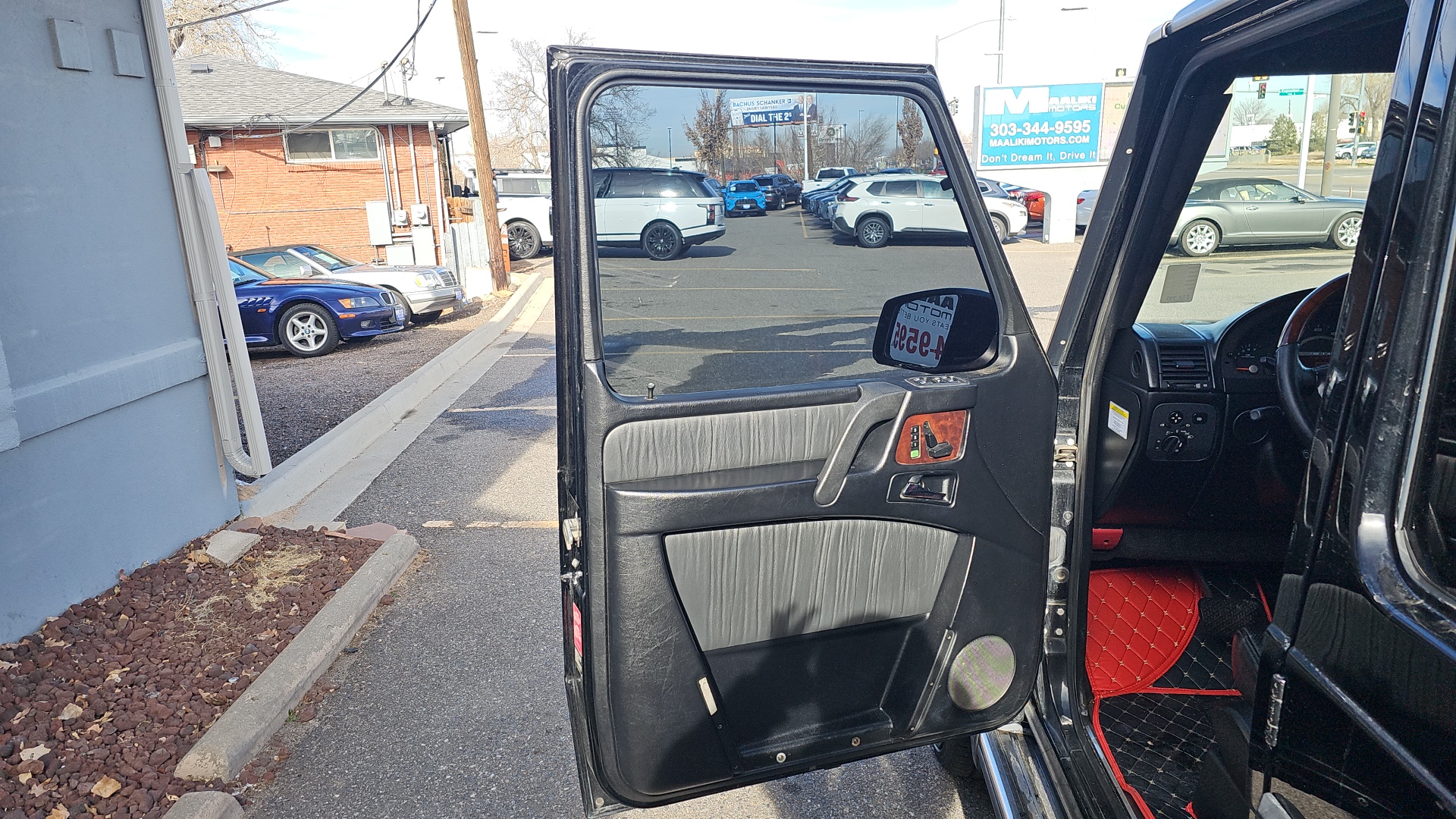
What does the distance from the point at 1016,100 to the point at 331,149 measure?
19080 millimetres

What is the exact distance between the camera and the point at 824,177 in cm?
199

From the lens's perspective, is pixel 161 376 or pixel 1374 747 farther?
pixel 161 376

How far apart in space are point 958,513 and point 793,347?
51 centimetres

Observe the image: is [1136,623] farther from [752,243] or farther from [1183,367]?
[752,243]

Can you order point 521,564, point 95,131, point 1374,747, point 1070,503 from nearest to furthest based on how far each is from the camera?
point 1374,747
point 1070,503
point 95,131
point 521,564

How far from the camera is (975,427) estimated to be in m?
1.99

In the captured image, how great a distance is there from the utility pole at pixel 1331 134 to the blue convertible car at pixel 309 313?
11.9m

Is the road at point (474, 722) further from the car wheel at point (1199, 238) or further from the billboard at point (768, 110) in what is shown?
the billboard at point (768, 110)

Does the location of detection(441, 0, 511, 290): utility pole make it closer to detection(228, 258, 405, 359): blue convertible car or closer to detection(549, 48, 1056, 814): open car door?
detection(228, 258, 405, 359): blue convertible car

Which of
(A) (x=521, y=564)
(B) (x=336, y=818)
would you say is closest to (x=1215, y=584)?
(B) (x=336, y=818)

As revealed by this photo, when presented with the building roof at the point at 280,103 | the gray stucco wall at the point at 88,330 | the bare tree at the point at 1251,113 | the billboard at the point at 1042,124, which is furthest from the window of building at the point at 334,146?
the bare tree at the point at 1251,113

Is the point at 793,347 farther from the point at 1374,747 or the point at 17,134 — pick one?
the point at 17,134

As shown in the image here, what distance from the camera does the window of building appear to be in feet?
80.0

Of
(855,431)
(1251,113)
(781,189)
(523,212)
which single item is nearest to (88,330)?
(781,189)
